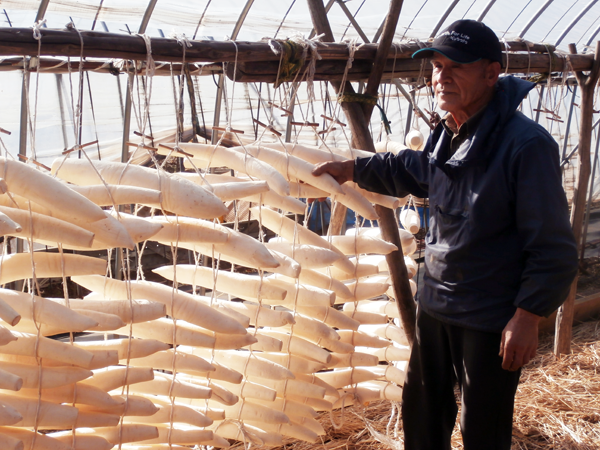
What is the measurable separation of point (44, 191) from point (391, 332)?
1.73m

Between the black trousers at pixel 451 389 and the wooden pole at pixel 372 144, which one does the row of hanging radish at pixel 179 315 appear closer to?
the wooden pole at pixel 372 144

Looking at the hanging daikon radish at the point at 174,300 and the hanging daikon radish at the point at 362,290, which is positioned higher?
the hanging daikon radish at the point at 174,300

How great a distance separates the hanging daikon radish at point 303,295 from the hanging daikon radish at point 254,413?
388 millimetres

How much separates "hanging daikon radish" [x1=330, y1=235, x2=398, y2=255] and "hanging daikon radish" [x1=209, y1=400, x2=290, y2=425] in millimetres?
714

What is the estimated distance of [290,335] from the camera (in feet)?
7.15

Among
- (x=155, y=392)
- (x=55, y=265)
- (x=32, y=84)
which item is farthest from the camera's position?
(x=32, y=84)

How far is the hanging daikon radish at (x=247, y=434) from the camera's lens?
2049 mm

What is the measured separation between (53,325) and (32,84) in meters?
2.73

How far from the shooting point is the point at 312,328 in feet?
7.06

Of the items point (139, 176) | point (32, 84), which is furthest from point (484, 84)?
point (32, 84)

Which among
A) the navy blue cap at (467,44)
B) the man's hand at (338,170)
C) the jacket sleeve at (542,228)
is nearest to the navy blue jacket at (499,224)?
the jacket sleeve at (542,228)

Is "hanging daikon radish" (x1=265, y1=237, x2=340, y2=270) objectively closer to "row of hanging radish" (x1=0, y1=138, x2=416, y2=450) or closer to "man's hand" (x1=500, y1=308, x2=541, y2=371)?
"row of hanging radish" (x1=0, y1=138, x2=416, y2=450)

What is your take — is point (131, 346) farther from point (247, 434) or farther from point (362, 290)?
point (362, 290)

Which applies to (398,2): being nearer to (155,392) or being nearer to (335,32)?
(155,392)
